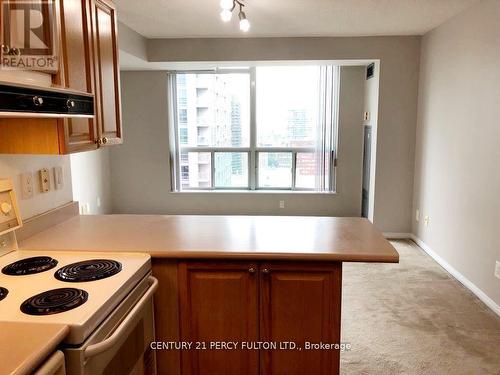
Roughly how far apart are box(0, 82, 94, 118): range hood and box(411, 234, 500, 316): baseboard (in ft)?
10.3

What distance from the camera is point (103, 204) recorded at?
222 inches

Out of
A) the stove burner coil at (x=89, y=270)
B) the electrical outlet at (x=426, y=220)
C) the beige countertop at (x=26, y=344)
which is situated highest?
the stove burner coil at (x=89, y=270)

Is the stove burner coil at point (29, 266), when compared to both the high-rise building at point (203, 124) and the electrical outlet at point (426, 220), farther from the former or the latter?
the high-rise building at point (203, 124)

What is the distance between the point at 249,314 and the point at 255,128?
418 cm

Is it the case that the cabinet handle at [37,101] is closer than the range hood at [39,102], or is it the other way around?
the range hood at [39,102]

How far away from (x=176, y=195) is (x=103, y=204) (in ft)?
3.37

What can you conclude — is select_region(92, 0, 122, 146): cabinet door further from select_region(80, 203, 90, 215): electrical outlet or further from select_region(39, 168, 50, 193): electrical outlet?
select_region(80, 203, 90, 215): electrical outlet

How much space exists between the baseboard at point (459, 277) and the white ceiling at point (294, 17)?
7.80ft

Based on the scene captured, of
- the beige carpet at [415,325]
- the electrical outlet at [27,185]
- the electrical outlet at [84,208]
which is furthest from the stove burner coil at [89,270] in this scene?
the electrical outlet at [84,208]

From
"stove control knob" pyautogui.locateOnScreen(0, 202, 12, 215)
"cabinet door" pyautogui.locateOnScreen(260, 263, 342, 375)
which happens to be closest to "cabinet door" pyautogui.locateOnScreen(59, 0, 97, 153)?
"stove control knob" pyautogui.locateOnScreen(0, 202, 12, 215)

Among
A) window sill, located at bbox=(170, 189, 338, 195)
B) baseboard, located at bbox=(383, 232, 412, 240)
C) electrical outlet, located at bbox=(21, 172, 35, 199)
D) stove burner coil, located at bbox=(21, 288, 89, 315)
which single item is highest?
electrical outlet, located at bbox=(21, 172, 35, 199)

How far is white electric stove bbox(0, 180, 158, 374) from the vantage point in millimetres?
1191

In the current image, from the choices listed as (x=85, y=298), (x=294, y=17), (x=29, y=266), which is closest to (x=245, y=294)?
(x=85, y=298)

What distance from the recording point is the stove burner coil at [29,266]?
1535 millimetres
